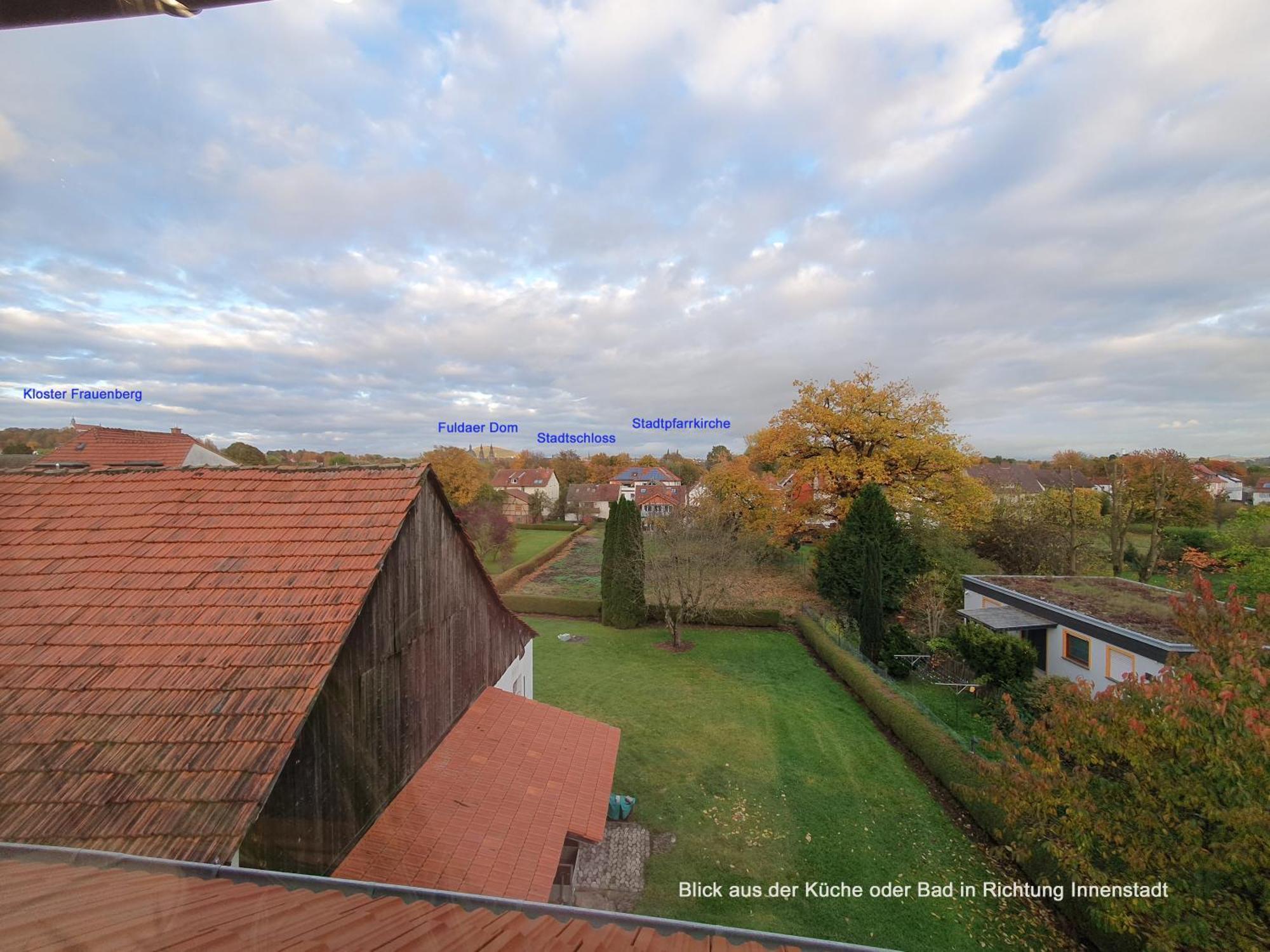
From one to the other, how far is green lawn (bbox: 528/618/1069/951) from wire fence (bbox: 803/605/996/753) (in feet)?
3.71

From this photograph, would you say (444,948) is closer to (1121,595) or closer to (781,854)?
(781,854)

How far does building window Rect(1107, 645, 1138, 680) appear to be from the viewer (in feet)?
31.7

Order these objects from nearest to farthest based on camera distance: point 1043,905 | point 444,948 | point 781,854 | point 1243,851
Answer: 1. point 444,948
2. point 1243,851
3. point 1043,905
4. point 781,854

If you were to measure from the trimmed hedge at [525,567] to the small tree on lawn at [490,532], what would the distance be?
1.09 metres

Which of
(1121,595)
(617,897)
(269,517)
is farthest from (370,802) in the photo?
(1121,595)

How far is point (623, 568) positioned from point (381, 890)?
16259mm

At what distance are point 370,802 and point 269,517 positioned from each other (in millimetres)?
2370

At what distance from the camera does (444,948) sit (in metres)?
1.48

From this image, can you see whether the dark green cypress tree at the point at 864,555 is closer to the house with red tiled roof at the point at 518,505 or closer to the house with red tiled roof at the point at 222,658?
the house with red tiled roof at the point at 222,658

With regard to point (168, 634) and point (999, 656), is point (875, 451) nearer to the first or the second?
point (999, 656)

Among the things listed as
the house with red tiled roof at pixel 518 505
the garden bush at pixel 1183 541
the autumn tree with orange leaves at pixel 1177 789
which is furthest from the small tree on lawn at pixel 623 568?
the house with red tiled roof at pixel 518 505

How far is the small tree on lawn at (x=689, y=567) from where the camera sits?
53.3 ft

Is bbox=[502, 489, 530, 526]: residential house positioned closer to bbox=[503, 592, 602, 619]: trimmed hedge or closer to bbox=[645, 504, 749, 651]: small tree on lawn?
bbox=[503, 592, 602, 619]: trimmed hedge

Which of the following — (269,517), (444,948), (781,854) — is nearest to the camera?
(444,948)
